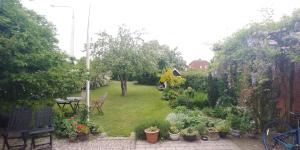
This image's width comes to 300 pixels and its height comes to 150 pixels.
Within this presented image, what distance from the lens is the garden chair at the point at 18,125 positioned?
4.73 meters

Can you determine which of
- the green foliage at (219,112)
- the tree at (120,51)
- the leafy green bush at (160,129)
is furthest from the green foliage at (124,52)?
the leafy green bush at (160,129)

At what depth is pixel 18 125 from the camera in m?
4.96

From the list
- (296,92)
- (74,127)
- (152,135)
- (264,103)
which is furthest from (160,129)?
(296,92)

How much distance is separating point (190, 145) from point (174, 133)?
60cm

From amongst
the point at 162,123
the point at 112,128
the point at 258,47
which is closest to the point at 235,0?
the point at 258,47

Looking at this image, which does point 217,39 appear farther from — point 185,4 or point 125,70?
point 125,70

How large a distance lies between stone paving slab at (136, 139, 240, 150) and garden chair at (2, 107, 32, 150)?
277 cm

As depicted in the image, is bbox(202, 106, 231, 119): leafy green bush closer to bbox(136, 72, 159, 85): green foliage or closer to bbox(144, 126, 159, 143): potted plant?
bbox(144, 126, 159, 143): potted plant

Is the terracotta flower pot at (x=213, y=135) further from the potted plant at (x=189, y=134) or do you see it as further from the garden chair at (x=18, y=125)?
the garden chair at (x=18, y=125)

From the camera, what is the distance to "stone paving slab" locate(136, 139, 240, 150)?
16.9 feet

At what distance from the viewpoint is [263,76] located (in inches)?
214

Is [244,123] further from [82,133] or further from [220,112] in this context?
[82,133]

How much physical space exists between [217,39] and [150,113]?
15.5ft

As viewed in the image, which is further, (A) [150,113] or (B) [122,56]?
→ (B) [122,56]
